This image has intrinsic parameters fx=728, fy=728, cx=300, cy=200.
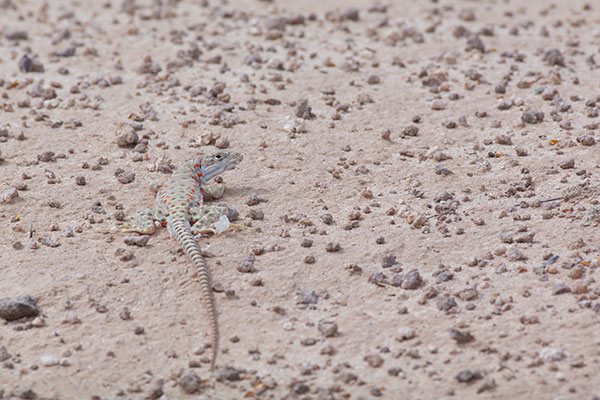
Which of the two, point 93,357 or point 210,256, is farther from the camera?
point 210,256

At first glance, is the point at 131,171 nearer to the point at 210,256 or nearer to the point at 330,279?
the point at 210,256

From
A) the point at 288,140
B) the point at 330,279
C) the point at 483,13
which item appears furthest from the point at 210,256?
the point at 483,13

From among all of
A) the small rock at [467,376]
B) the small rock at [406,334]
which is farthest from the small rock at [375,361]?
the small rock at [467,376]

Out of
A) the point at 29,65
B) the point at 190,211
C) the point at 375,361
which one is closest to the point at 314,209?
the point at 190,211

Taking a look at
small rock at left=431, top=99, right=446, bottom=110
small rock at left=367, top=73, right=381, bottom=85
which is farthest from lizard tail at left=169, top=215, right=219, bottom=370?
small rock at left=367, top=73, right=381, bottom=85

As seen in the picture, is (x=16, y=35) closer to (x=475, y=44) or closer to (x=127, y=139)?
(x=127, y=139)

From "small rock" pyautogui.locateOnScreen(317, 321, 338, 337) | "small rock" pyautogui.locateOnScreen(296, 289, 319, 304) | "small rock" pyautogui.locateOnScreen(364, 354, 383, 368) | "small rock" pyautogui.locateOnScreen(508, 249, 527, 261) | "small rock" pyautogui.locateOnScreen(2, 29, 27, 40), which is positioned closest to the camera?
"small rock" pyautogui.locateOnScreen(364, 354, 383, 368)

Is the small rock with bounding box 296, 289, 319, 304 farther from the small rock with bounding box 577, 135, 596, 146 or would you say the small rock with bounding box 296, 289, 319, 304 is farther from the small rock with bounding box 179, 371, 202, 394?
the small rock with bounding box 577, 135, 596, 146
